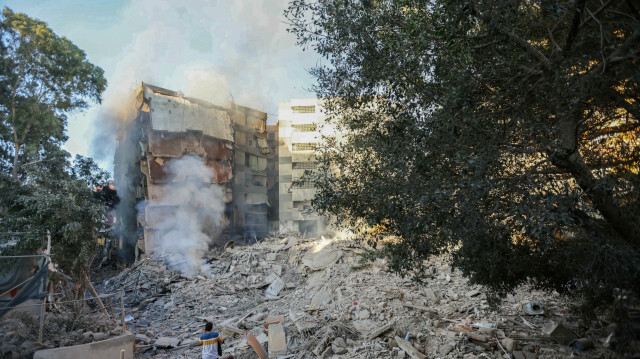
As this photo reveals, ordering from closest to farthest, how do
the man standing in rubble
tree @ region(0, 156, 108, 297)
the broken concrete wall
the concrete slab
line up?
1. the man standing in rubble
2. the concrete slab
3. tree @ region(0, 156, 108, 297)
4. the broken concrete wall

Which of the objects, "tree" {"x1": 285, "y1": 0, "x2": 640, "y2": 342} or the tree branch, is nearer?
the tree branch

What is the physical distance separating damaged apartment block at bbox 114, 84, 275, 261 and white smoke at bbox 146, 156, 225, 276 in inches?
9.9

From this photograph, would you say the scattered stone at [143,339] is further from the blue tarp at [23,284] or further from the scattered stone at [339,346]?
the scattered stone at [339,346]

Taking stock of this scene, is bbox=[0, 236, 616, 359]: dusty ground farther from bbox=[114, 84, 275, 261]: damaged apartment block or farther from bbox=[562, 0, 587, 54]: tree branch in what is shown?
bbox=[114, 84, 275, 261]: damaged apartment block

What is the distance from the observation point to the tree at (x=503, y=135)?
4.84 metres

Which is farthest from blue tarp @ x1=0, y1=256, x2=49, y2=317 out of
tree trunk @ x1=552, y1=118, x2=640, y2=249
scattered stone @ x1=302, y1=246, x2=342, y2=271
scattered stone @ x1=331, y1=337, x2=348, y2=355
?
tree trunk @ x1=552, y1=118, x2=640, y2=249

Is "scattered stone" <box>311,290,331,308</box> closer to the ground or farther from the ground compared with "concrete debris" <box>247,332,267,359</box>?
farther from the ground

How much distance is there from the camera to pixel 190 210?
29516 millimetres

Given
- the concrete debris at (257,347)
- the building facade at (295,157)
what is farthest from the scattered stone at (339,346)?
the building facade at (295,157)

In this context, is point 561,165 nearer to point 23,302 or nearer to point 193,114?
point 23,302

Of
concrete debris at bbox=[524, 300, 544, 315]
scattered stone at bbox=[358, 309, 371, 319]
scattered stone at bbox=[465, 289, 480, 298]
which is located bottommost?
scattered stone at bbox=[358, 309, 371, 319]

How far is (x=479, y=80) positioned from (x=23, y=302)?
1141cm

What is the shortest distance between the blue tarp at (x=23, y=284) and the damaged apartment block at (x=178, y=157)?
1688cm

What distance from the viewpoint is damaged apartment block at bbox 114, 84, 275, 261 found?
2820 centimetres
